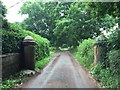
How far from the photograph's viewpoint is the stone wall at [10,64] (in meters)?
11.8

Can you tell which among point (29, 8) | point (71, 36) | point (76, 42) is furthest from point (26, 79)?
point (29, 8)

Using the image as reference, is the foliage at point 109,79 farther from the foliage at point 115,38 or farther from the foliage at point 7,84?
the foliage at point 7,84

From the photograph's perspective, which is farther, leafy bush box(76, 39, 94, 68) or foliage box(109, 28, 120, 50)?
leafy bush box(76, 39, 94, 68)

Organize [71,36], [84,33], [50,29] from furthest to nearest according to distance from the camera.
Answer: [50,29]
[71,36]
[84,33]

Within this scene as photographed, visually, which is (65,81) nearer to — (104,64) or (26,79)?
(26,79)

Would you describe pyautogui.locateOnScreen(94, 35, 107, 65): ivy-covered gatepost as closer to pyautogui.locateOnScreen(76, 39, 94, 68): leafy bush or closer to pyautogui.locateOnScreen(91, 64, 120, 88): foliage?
pyautogui.locateOnScreen(91, 64, 120, 88): foliage

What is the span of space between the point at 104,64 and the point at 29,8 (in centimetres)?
3583

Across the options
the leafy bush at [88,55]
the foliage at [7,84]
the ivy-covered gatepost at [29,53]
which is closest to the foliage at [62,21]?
the leafy bush at [88,55]

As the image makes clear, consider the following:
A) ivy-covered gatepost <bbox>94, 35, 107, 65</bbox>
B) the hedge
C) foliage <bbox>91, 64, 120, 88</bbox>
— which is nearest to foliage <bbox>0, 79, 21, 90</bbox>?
foliage <bbox>91, 64, 120, 88</bbox>

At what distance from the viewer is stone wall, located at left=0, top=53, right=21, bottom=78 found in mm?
11809

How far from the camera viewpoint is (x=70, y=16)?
38.3 meters

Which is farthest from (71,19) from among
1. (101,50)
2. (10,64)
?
(10,64)

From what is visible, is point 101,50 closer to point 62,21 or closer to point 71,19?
point 71,19

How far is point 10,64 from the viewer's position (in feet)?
43.0
